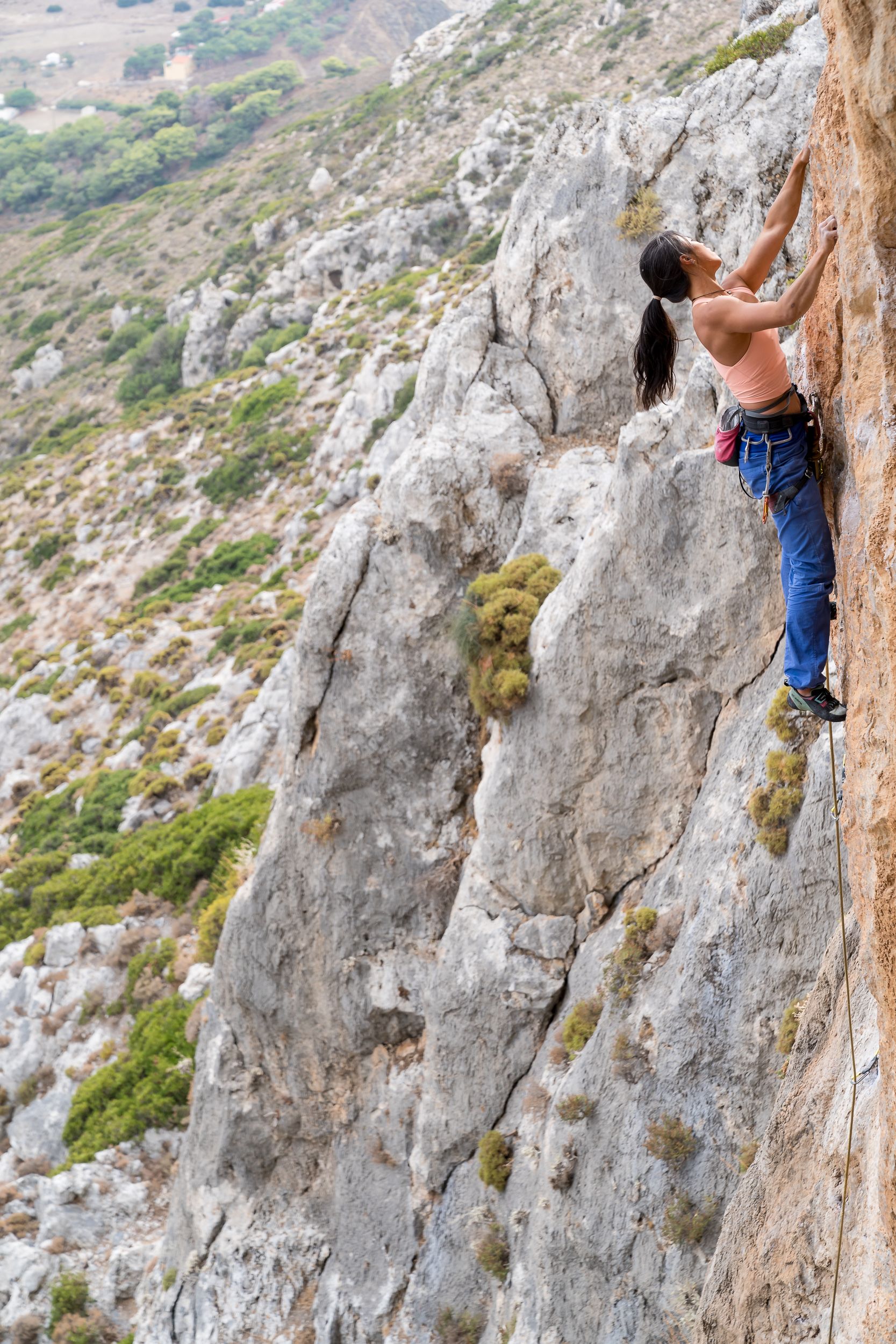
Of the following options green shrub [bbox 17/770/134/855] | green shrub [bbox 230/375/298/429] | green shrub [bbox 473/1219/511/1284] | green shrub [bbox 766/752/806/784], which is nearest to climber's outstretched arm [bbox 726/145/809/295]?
green shrub [bbox 766/752/806/784]

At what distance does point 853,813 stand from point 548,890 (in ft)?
25.4

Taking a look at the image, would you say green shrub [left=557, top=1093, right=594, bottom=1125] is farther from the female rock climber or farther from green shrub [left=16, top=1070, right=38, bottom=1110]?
green shrub [left=16, top=1070, right=38, bottom=1110]

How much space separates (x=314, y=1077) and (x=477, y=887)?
5.94 meters

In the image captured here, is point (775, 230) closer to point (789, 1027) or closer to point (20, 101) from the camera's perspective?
point (789, 1027)

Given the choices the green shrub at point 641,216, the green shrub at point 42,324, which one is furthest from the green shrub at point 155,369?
the green shrub at point 641,216

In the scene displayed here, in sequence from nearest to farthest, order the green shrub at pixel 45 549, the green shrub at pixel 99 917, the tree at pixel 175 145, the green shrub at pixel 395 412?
the green shrub at pixel 99 917, the green shrub at pixel 395 412, the green shrub at pixel 45 549, the tree at pixel 175 145

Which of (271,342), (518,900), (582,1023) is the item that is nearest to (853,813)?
(582,1023)

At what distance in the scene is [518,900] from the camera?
1347 centimetres

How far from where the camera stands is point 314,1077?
667 inches

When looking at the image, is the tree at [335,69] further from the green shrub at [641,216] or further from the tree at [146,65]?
the green shrub at [641,216]

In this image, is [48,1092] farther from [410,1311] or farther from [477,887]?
[477,887]

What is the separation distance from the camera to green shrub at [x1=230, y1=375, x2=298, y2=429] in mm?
46719

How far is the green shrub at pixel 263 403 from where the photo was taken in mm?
46719

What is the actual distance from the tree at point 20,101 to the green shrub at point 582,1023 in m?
199
